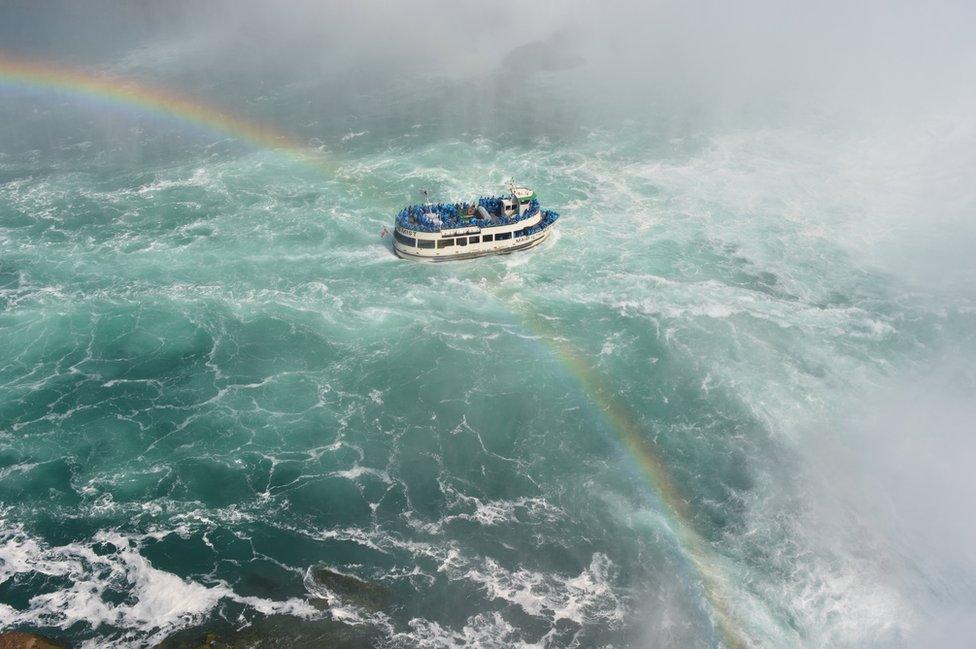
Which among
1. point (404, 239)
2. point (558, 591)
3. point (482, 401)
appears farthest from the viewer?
point (404, 239)

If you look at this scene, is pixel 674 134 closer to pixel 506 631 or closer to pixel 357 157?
pixel 357 157

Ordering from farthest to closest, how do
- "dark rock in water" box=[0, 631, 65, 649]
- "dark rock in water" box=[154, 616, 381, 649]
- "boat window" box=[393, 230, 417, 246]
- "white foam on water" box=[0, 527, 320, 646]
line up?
1. "boat window" box=[393, 230, 417, 246]
2. "white foam on water" box=[0, 527, 320, 646]
3. "dark rock in water" box=[154, 616, 381, 649]
4. "dark rock in water" box=[0, 631, 65, 649]

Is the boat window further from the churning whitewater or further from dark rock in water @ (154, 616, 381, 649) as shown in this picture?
dark rock in water @ (154, 616, 381, 649)

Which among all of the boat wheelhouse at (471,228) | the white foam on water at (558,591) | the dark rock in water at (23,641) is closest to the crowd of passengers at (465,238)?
the boat wheelhouse at (471,228)

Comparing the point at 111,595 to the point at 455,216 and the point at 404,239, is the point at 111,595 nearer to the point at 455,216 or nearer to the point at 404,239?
the point at 404,239

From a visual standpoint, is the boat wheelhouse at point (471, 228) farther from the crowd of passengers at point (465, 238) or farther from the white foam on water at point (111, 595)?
the white foam on water at point (111, 595)

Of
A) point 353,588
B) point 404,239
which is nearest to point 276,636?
point 353,588

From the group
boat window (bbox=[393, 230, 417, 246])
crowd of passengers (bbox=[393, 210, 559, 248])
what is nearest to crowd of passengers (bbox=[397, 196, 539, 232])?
boat window (bbox=[393, 230, 417, 246])
